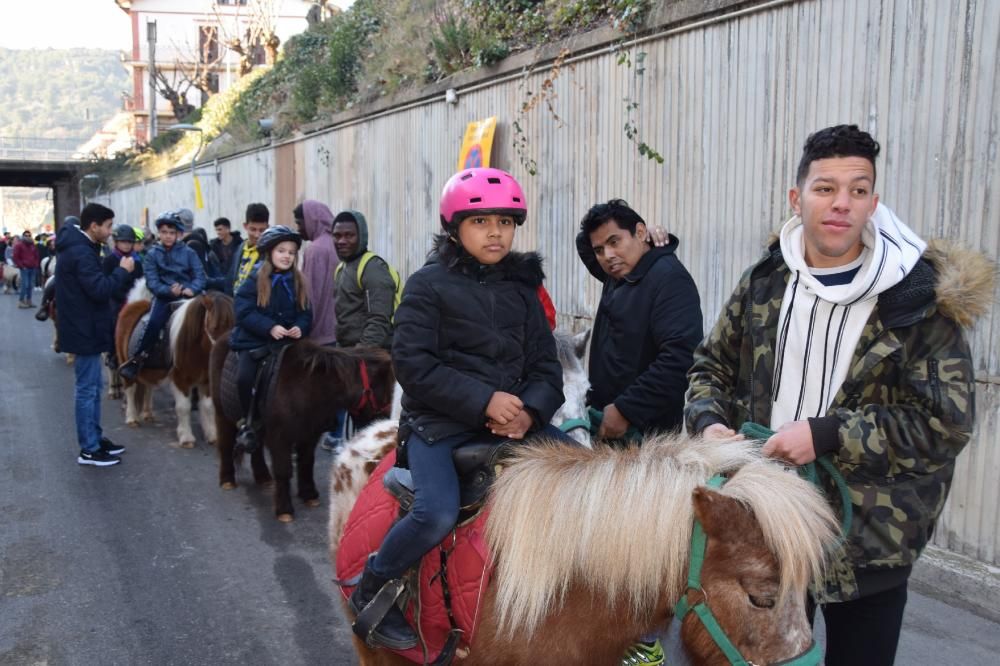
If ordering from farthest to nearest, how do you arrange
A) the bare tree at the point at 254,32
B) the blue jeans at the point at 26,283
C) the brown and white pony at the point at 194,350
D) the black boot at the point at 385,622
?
1. the bare tree at the point at 254,32
2. the blue jeans at the point at 26,283
3. the brown and white pony at the point at 194,350
4. the black boot at the point at 385,622

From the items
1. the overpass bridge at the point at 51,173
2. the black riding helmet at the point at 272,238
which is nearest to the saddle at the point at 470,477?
the black riding helmet at the point at 272,238

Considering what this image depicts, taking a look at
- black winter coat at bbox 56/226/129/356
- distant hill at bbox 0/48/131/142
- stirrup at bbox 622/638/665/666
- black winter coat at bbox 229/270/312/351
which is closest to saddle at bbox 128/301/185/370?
black winter coat at bbox 56/226/129/356

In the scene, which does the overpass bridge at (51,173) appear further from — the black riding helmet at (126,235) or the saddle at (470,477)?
the saddle at (470,477)

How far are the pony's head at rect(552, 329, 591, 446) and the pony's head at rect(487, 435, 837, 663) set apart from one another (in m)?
1.05

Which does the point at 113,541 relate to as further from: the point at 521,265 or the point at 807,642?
the point at 807,642

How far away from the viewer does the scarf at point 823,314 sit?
2258 millimetres

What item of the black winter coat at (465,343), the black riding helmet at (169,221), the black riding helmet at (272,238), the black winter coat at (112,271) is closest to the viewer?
the black winter coat at (465,343)

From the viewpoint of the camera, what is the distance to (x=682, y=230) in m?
7.04

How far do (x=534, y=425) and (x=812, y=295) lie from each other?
3.48 ft

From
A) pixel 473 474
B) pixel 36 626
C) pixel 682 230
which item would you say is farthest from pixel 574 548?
pixel 682 230

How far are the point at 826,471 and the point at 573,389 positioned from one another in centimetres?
171

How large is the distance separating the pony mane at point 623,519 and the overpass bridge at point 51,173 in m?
48.0

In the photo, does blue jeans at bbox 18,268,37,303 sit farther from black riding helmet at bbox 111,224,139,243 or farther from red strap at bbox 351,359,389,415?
red strap at bbox 351,359,389,415

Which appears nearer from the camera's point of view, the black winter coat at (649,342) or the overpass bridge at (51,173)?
the black winter coat at (649,342)
